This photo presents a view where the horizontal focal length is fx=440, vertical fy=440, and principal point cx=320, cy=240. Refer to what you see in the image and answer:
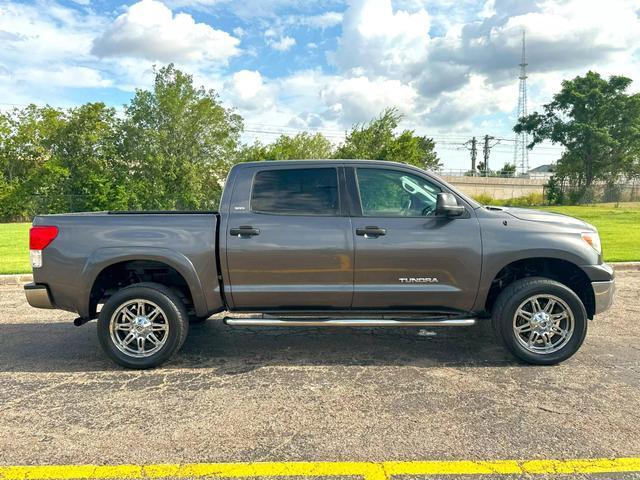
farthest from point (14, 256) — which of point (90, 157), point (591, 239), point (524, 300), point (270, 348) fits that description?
point (90, 157)

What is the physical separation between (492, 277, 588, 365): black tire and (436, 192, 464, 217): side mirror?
2.97 feet

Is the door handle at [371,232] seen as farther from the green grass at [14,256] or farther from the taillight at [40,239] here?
the green grass at [14,256]

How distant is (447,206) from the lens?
3977mm

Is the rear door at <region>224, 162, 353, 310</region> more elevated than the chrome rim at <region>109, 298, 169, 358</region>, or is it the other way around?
the rear door at <region>224, 162, 353, 310</region>

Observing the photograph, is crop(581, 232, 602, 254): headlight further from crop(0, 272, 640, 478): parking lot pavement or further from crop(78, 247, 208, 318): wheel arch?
crop(78, 247, 208, 318): wheel arch

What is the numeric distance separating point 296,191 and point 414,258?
1296 millimetres

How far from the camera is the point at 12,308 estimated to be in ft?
21.1

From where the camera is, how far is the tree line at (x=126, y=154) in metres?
28.3

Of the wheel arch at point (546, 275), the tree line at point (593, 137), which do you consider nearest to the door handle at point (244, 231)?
the wheel arch at point (546, 275)

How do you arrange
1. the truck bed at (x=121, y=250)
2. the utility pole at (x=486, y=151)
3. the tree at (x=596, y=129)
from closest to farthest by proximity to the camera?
the truck bed at (x=121, y=250) < the tree at (x=596, y=129) < the utility pole at (x=486, y=151)

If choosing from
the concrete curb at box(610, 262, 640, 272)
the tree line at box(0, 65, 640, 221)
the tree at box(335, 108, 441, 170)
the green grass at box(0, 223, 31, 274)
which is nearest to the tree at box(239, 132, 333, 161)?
the tree line at box(0, 65, 640, 221)

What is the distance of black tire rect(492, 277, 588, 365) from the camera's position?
13.3 feet

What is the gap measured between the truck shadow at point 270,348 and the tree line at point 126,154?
22.8 m

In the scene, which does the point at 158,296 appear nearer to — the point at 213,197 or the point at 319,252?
the point at 319,252
